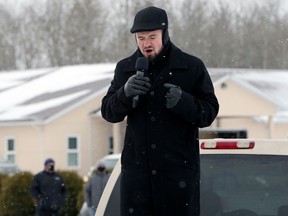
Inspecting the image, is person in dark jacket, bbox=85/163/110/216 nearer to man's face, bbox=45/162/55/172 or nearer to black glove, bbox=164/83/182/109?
man's face, bbox=45/162/55/172

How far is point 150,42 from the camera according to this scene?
4816mm

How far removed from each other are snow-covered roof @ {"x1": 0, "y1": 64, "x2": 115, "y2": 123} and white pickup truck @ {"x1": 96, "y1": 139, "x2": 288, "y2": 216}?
107 ft

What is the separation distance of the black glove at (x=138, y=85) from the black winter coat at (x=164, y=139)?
10 cm

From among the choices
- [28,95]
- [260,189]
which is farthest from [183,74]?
[28,95]

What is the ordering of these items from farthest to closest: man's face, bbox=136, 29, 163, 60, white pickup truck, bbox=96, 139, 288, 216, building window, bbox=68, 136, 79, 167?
building window, bbox=68, 136, 79, 167, white pickup truck, bbox=96, 139, 288, 216, man's face, bbox=136, 29, 163, 60

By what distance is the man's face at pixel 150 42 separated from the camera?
481cm

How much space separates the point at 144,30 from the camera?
4789 millimetres

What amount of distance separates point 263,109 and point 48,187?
21.5 m

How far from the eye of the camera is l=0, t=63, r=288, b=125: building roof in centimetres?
3938

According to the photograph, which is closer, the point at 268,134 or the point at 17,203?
the point at 17,203

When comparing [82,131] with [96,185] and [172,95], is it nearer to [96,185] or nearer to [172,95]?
[96,185]

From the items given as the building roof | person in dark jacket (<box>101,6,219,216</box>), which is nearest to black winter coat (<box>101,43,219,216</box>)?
person in dark jacket (<box>101,6,219,216</box>)

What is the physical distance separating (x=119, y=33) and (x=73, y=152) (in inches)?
1658

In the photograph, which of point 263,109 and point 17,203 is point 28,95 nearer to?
point 263,109
